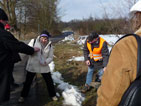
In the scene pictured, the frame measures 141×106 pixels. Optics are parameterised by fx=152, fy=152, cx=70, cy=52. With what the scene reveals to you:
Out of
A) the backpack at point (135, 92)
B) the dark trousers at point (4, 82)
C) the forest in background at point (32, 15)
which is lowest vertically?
the dark trousers at point (4, 82)

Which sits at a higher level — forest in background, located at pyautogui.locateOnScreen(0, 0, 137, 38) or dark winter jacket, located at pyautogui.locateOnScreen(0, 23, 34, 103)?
forest in background, located at pyautogui.locateOnScreen(0, 0, 137, 38)

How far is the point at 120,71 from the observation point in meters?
1.09

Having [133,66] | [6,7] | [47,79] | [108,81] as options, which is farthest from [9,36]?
[6,7]

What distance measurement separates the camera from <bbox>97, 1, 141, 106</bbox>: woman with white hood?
106 centimetres

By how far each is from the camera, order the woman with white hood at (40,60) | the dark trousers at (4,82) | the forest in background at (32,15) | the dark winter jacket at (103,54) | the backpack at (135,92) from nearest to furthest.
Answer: the backpack at (135,92), the dark trousers at (4,82), the woman with white hood at (40,60), the dark winter jacket at (103,54), the forest in background at (32,15)

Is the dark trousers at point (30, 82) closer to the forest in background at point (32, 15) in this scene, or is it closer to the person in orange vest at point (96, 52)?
the person in orange vest at point (96, 52)

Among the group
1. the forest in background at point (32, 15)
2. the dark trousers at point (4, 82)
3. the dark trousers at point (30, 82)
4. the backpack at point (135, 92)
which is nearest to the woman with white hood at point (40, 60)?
the dark trousers at point (30, 82)

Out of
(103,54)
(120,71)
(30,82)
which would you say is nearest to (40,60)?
(30,82)

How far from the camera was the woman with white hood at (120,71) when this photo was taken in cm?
106

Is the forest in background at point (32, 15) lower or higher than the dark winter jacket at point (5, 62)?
higher

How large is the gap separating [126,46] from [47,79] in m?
2.95

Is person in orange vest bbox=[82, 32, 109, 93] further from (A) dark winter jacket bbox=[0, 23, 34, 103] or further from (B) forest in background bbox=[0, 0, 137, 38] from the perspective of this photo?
(B) forest in background bbox=[0, 0, 137, 38]

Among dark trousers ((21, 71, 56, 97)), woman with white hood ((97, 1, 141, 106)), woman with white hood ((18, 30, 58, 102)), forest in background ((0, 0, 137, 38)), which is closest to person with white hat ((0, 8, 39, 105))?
woman with white hood ((18, 30, 58, 102))

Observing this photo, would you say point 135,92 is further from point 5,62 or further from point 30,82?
point 30,82
